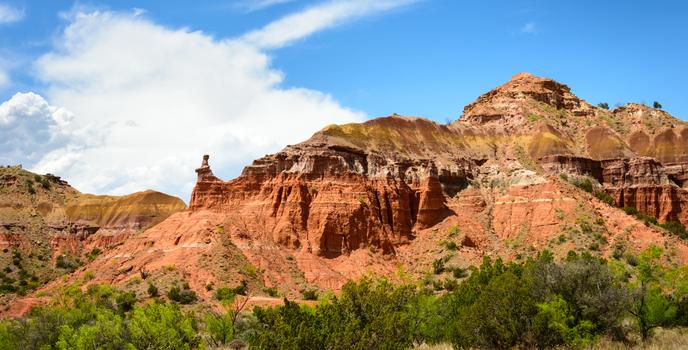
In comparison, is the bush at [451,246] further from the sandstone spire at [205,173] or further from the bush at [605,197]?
the sandstone spire at [205,173]

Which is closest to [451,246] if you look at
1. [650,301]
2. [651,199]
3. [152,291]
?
[152,291]

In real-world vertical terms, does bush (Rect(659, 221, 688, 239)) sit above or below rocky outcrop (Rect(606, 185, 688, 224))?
below

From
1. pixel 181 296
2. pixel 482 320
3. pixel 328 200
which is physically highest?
pixel 328 200

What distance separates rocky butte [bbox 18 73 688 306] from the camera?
71.0m

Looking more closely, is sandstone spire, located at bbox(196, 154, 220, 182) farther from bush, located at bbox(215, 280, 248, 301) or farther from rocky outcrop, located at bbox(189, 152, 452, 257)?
bush, located at bbox(215, 280, 248, 301)

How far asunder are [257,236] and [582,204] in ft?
121

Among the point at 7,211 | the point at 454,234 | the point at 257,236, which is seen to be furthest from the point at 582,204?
the point at 7,211

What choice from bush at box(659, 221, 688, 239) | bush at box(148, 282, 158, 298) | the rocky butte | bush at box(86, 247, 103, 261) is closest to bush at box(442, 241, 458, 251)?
the rocky butte

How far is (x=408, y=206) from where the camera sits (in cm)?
8356

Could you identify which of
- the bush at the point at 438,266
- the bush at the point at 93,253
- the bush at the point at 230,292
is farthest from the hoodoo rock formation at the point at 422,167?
the bush at the point at 93,253

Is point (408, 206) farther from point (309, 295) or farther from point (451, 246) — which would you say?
point (309, 295)

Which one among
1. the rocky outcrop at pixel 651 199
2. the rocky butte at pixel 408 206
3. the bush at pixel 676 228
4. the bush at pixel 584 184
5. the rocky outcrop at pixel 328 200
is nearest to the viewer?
the rocky butte at pixel 408 206

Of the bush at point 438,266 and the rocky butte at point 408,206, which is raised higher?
the rocky butte at point 408,206

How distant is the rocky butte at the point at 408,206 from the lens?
71.0 metres
